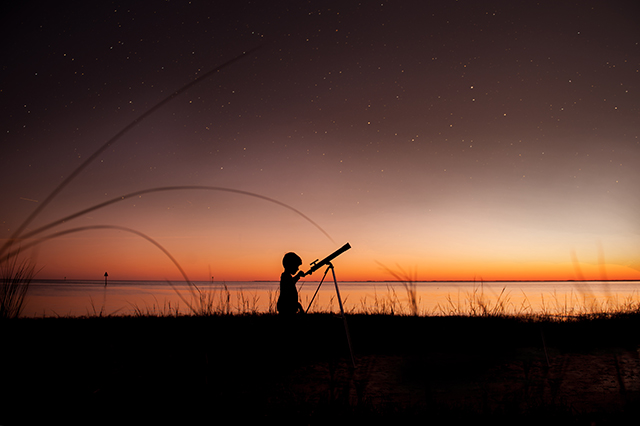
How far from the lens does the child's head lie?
719 centimetres

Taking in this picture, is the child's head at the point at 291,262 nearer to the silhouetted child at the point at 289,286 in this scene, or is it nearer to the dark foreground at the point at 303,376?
the silhouetted child at the point at 289,286

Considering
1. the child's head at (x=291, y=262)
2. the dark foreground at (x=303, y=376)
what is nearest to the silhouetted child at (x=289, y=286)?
the child's head at (x=291, y=262)

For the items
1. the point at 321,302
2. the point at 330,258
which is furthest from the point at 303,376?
the point at 321,302

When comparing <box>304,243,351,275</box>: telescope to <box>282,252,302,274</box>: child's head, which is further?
<box>282,252,302,274</box>: child's head

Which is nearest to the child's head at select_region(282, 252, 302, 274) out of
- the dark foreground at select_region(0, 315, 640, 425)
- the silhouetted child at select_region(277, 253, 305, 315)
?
the silhouetted child at select_region(277, 253, 305, 315)

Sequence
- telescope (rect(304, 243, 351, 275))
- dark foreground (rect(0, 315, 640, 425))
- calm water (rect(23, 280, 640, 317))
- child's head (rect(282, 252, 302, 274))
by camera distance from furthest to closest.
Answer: calm water (rect(23, 280, 640, 317))
child's head (rect(282, 252, 302, 274))
telescope (rect(304, 243, 351, 275))
dark foreground (rect(0, 315, 640, 425))

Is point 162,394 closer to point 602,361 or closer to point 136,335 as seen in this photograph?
point 136,335

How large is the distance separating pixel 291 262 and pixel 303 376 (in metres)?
2.37

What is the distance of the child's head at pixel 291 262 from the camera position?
7.19 m

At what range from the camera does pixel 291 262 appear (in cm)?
723

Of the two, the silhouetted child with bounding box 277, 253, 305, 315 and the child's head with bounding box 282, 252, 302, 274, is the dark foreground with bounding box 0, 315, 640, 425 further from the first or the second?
the child's head with bounding box 282, 252, 302, 274

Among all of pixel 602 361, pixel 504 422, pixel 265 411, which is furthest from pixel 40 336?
pixel 602 361

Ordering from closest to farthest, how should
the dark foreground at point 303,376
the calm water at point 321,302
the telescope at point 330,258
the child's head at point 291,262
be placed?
the dark foreground at point 303,376, the telescope at point 330,258, the child's head at point 291,262, the calm water at point 321,302

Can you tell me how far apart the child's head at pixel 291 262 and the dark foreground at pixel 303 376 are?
3.32 ft
